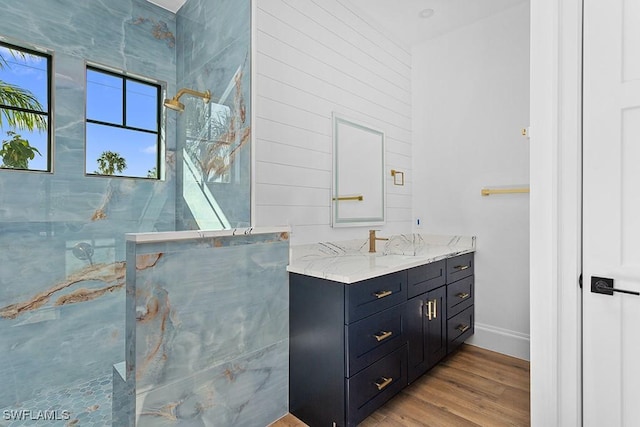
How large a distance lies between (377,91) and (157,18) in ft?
6.33

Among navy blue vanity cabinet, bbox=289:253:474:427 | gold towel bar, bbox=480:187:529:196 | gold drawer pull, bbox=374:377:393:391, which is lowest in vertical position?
gold drawer pull, bbox=374:377:393:391

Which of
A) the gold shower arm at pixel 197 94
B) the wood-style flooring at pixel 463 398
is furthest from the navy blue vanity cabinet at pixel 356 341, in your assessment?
the gold shower arm at pixel 197 94

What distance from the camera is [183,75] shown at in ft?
8.51

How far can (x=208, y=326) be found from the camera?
65.5 inches

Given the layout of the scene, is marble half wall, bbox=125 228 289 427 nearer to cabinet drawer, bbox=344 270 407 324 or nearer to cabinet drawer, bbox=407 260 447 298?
cabinet drawer, bbox=344 270 407 324

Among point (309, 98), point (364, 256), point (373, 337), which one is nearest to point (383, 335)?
point (373, 337)

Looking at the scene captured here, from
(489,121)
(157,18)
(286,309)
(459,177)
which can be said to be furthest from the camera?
(459,177)

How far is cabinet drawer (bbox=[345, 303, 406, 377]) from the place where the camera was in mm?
1688

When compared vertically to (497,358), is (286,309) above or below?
above

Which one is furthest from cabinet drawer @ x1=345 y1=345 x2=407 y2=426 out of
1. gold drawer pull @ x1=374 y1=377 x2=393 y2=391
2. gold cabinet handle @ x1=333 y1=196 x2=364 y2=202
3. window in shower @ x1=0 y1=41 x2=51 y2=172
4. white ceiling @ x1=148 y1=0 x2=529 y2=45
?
white ceiling @ x1=148 y1=0 x2=529 y2=45
